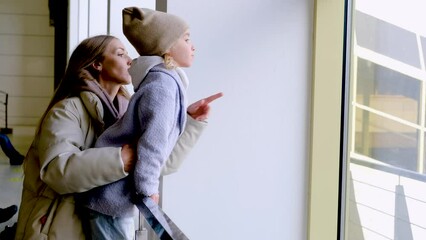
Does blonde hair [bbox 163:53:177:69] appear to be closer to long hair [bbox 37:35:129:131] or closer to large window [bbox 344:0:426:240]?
long hair [bbox 37:35:129:131]

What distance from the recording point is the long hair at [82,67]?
55.6 inches

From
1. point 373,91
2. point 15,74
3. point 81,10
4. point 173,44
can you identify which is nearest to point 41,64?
point 15,74

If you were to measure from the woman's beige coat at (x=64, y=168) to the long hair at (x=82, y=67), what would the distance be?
2.8 inches

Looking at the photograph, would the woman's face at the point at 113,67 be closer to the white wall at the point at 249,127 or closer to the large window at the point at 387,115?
the white wall at the point at 249,127

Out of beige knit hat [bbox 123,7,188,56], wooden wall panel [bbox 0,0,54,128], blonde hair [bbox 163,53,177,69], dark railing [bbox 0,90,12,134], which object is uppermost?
beige knit hat [bbox 123,7,188,56]

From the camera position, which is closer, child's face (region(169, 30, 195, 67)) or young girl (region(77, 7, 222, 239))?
young girl (region(77, 7, 222, 239))

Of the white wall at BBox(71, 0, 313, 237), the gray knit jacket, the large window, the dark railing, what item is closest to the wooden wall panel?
the dark railing

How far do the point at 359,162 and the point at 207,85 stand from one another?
800 mm

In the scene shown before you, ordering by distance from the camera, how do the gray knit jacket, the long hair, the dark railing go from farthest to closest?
the dark railing → the long hair → the gray knit jacket

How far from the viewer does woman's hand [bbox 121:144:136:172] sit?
3.77 feet

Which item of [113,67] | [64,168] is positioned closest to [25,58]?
[113,67]

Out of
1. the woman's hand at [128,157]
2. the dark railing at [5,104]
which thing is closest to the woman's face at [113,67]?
the woman's hand at [128,157]

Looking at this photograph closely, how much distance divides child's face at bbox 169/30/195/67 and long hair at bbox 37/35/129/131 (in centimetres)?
20

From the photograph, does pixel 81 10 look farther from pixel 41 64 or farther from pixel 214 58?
pixel 41 64
